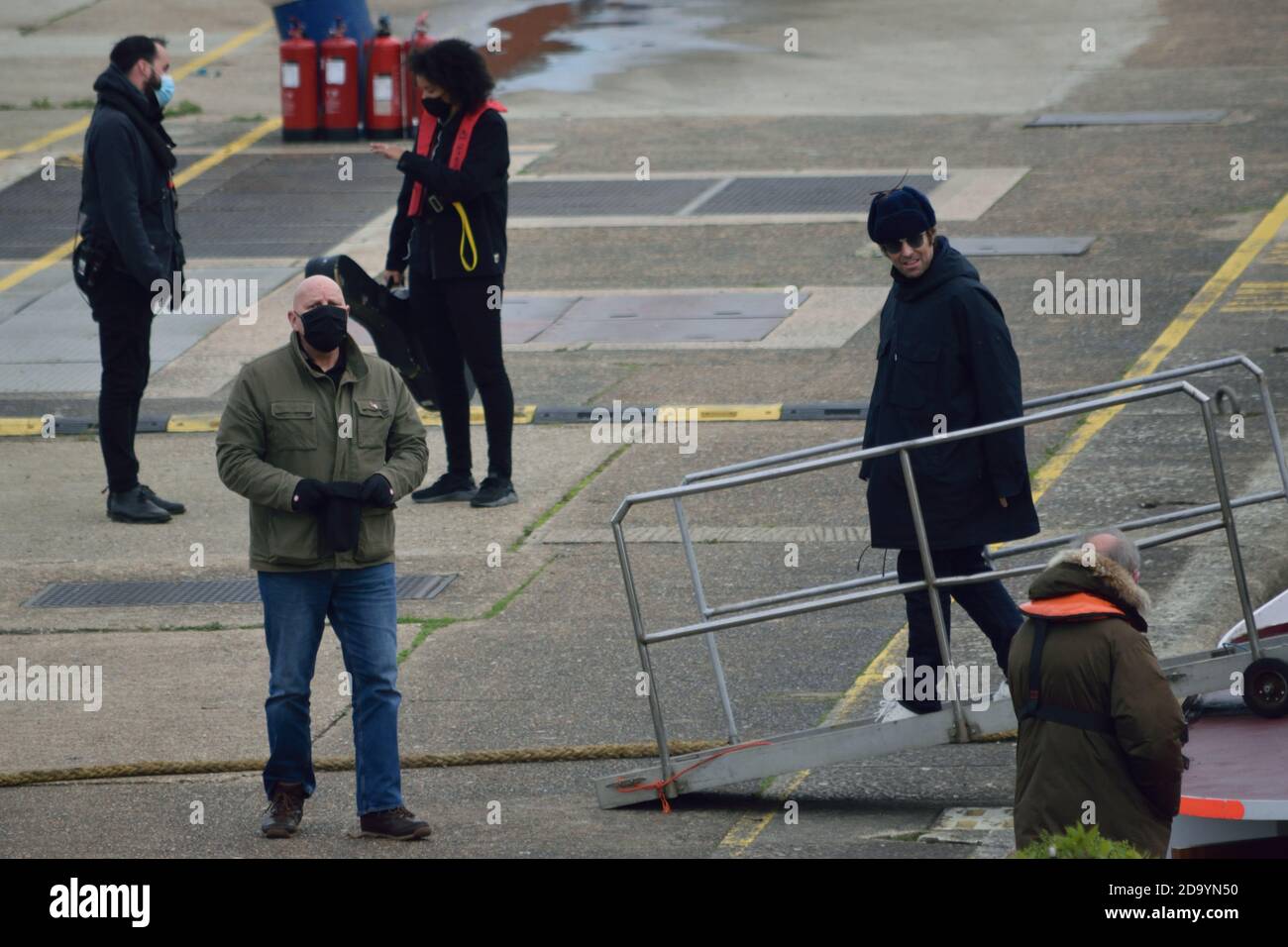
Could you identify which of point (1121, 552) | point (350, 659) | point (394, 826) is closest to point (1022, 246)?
point (350, 659)

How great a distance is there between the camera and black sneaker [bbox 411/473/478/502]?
11500 mm

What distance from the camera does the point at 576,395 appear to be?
43.9 ft

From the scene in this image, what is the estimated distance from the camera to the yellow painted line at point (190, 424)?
42.9 feet

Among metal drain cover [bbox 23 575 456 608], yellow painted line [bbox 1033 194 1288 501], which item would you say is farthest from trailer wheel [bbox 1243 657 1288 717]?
metal drain cover [bbox 23 575 456 608]

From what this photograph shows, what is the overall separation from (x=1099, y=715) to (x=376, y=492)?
255 cm

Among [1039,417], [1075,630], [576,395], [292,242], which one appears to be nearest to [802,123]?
[292,242]

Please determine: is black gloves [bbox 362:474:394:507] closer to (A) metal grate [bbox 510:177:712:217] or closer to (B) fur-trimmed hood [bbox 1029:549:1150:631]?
(B) fur-trimmed hood [bbox 1029:549:1150:631]

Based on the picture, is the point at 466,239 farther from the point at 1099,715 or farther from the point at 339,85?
the point at 339,85

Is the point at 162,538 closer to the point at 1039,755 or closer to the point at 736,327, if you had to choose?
A: the point at 736,327

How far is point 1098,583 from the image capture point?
566cm

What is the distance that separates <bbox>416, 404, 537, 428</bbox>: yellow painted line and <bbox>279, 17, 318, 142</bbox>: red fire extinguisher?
339 inches

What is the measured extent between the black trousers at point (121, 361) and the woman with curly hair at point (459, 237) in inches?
52.8
